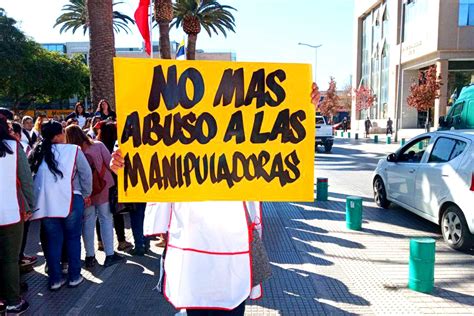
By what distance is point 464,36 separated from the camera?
1266 inches

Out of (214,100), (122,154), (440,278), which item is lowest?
(440,278)

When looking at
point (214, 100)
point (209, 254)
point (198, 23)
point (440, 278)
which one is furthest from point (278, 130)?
point (198, 23)

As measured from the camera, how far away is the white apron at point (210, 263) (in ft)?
7.29

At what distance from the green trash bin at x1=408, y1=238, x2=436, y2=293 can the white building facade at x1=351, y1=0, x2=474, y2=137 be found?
26.7 meters

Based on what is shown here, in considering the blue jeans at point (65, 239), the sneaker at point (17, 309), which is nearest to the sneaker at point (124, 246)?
the blue jeans at point (65, 239)

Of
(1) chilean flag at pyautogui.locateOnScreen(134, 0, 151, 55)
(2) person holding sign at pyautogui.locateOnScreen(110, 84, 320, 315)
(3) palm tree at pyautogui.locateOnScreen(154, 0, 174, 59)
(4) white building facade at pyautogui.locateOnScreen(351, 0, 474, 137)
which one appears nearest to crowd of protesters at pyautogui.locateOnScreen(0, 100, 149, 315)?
(2) person holding sign at pyautogui.locateOnScreen(110, 84, 320, 315)

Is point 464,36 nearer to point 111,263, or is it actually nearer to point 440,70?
point 440,70

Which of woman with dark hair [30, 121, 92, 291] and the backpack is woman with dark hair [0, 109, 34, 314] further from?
the backpack

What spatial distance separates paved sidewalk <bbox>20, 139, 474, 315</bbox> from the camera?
13.9 ft

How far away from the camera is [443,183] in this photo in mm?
6383

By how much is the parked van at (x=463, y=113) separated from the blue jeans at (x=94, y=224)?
1049cm

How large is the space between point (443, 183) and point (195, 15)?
16212 mm

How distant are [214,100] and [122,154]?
615 millimetres

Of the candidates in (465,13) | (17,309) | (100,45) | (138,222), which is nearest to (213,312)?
(17,309)
